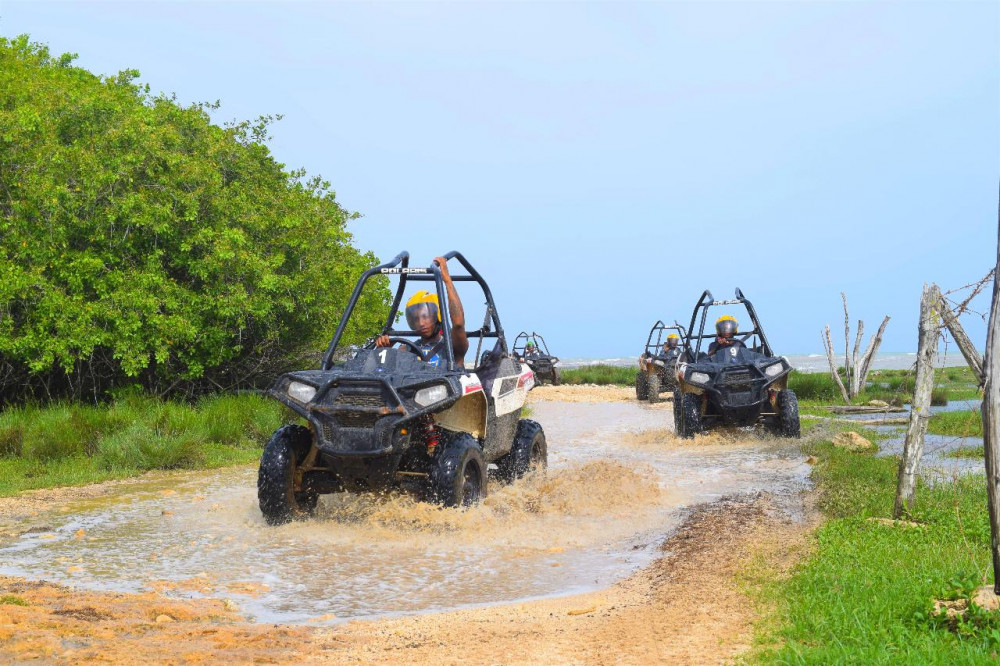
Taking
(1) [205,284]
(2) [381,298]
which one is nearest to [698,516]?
(1) [205,284]

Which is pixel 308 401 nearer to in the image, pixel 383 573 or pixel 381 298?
pixel 383 573

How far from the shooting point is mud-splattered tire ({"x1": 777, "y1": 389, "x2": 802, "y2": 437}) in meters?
13.6

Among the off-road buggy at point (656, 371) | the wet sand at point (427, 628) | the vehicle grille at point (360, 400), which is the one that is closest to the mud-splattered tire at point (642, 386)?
the off-road buggy at point (656, 371)

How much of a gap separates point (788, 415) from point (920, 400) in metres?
6.89

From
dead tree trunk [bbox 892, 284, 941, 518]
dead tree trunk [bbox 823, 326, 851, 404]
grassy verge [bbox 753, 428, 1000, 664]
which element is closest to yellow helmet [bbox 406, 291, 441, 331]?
grassy verge [bbox 753, 428, 1000, 664]

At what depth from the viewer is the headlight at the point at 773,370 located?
1334 centimetres

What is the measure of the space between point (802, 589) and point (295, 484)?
409 cm

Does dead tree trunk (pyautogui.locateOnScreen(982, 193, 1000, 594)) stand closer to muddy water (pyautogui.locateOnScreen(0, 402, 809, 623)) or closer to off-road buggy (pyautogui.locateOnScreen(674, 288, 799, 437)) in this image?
muddy water (pyautogui.locateOnScreen(0, 402, 809, 623))

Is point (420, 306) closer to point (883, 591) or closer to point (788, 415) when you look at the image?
point (883, 591)

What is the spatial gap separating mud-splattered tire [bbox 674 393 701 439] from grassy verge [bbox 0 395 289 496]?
6112 mm

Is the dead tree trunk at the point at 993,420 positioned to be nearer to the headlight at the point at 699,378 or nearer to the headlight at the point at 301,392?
the headlight at the point at 301,392

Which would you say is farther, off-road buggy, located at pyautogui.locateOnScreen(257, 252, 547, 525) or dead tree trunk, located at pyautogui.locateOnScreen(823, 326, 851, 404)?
dead tree trunk, located at pyautogui.locateOnScreen(823, 326, 851, 404)

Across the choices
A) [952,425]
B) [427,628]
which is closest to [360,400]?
[427,628]

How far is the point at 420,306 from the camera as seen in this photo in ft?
27.2
